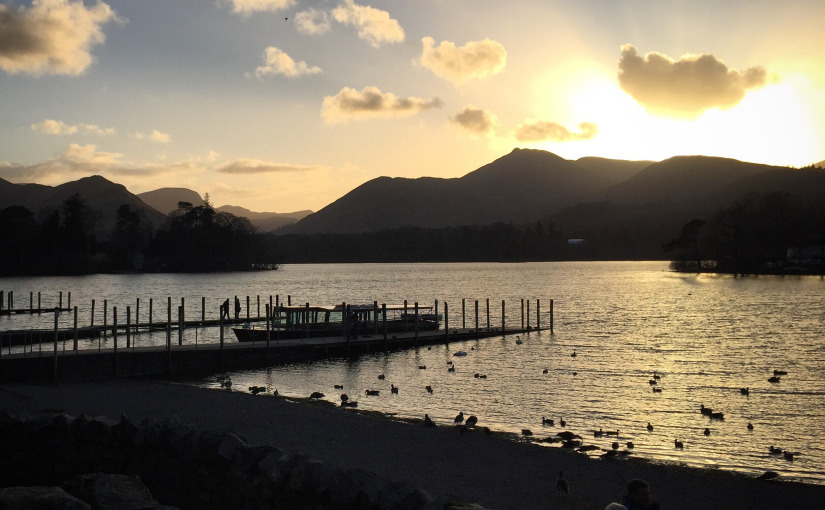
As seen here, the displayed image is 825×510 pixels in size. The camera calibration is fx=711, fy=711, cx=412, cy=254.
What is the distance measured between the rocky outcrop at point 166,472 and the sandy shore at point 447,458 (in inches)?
105

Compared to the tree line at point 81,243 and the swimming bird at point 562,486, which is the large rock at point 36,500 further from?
the tree line at point 81,243

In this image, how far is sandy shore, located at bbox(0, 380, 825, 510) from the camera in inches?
532

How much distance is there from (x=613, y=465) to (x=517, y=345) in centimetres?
3128

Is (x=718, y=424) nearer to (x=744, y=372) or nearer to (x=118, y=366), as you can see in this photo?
(x=744, y=372)

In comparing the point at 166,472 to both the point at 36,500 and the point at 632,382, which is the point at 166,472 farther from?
the point at 632,382

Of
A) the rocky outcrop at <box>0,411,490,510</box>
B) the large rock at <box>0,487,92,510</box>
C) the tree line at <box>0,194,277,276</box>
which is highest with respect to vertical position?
the tree line at <box>0,194,277,276</box>

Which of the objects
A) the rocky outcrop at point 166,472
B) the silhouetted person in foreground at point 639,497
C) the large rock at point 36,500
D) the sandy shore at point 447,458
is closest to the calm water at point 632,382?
the sandy shore at point 447,458

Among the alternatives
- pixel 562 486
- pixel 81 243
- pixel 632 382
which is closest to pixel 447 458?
pixel 562 486

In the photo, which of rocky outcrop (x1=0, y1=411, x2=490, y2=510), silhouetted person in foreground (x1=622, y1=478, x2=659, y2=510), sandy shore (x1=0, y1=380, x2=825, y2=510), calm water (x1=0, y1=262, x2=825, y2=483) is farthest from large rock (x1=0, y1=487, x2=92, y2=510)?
A: calm water (x1=0, y1=262, x2=825, y2=483)

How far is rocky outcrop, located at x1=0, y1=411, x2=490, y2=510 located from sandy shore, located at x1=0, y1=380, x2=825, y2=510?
2.66 m

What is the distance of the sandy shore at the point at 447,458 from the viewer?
1351 cm

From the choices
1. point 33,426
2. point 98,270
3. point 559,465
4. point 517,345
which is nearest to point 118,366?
point 33,426

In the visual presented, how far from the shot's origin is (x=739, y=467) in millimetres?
16984

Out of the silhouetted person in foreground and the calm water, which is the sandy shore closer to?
the calm water
